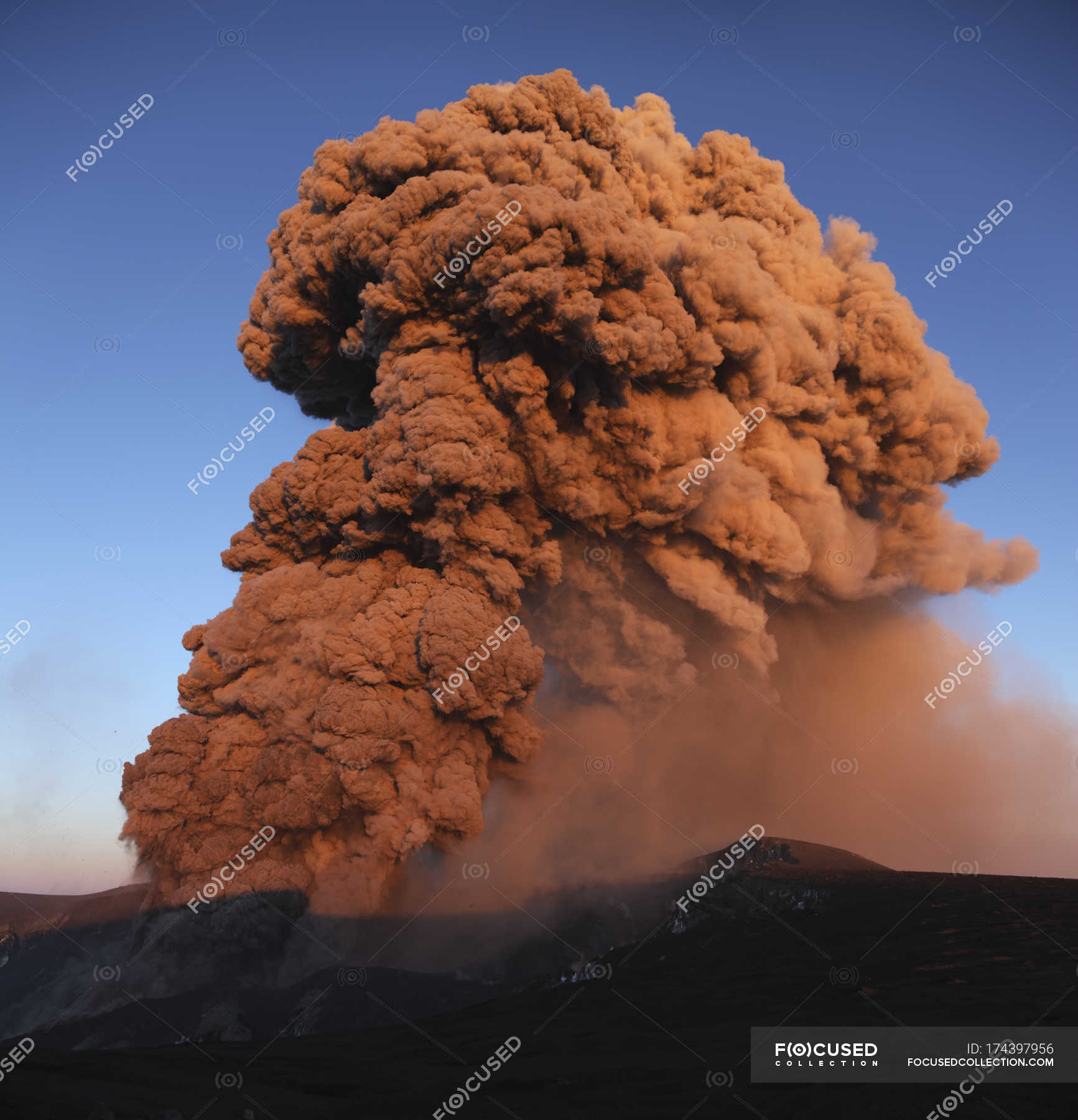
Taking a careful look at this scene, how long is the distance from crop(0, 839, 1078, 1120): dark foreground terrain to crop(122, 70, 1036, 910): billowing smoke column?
7.57ft

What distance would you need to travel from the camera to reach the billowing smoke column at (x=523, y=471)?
69.4ft

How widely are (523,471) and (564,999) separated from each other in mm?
13448

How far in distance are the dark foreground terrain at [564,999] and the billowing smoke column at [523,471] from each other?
231 cm

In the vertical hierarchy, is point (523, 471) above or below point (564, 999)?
above

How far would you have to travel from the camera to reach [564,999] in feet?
56.7

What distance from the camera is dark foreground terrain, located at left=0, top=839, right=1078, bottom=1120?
36.0 feet

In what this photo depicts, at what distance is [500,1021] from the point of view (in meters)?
16.4

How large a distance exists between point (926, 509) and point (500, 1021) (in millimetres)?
21811

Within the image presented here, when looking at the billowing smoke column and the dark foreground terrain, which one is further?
the billowing smoke column

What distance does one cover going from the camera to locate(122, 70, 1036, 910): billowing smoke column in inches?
832

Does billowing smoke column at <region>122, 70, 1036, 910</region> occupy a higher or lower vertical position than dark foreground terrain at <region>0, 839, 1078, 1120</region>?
higher

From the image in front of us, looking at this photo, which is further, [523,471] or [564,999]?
[523,471]

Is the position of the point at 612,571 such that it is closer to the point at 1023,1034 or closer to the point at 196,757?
the point at 196,757

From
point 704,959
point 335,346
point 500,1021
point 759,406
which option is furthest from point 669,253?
point 500,1021
